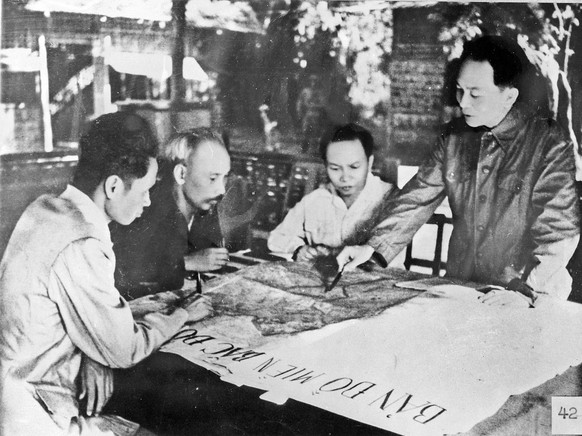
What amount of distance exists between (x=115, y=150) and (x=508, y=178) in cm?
125

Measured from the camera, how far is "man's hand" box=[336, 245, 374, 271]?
1.90 meters

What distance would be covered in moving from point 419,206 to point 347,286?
0.35 m

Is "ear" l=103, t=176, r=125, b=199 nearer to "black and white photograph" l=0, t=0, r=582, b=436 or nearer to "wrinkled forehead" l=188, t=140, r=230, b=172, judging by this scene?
"black and white photograph" l=0, t=0, r=582, b=436

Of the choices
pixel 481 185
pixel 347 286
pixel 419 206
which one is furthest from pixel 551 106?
pixel 347 286

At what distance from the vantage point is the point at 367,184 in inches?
74.8

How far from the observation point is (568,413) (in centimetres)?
183

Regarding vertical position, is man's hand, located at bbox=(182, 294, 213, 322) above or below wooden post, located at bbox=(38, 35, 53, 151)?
below

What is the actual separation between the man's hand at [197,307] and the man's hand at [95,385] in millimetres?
298

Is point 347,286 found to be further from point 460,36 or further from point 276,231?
point 460,36

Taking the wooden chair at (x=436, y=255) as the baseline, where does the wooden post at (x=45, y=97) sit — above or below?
above

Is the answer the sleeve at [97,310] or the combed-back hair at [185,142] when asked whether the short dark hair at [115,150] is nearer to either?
the combed-back hair at [185,142]

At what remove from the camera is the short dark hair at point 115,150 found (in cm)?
184

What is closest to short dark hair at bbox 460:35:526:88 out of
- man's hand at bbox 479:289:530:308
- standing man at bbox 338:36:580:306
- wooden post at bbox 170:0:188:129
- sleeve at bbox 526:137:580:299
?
standing man at bbox 338:36:580:306

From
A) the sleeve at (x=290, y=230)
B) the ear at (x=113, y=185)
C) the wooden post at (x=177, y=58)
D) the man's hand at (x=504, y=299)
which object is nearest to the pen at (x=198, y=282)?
the sleeve at (x=290, y=230)
